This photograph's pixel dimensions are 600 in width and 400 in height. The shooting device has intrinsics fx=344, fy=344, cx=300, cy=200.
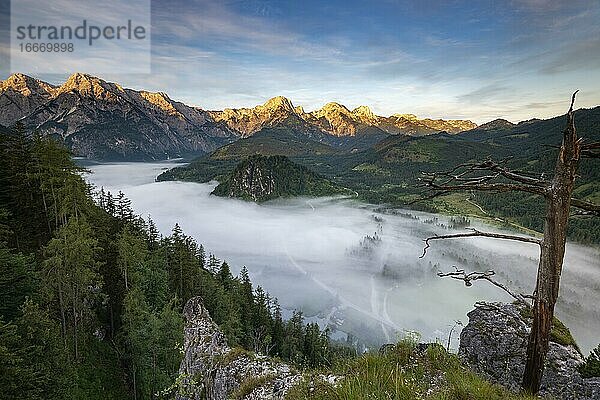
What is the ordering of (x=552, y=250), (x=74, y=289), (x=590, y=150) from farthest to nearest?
1. (x=74, y=289)
2. (x=552, y=250)
3. (x=590, y=150)

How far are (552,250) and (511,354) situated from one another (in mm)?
4028

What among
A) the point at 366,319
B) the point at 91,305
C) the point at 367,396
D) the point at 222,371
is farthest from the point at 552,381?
the point at 366,319

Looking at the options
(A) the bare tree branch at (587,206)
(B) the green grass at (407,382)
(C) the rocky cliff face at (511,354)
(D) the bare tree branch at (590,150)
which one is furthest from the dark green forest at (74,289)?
(D) the bare tree branch at (590,150)

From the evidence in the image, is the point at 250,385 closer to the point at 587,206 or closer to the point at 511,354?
the point at 511,354

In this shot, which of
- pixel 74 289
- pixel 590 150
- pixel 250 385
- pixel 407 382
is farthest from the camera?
pixel 74 289

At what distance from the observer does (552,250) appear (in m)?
6.32

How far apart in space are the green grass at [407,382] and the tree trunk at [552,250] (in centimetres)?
89

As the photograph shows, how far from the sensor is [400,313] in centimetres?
17925

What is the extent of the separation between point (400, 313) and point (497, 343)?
185 metres

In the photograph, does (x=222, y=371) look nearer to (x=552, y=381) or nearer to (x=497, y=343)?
(x=497, y=343)

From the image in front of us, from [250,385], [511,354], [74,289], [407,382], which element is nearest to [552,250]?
[407,382]

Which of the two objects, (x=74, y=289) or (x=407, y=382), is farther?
(x=74, y=289)

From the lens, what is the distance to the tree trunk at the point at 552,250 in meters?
5.99

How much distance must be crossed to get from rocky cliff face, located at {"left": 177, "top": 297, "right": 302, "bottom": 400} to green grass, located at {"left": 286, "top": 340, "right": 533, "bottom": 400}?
2574 mm
